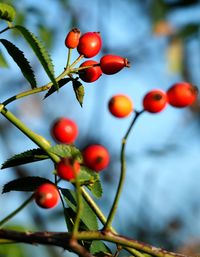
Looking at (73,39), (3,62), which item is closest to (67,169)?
(73,39)

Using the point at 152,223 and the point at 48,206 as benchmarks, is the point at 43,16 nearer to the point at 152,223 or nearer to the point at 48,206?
the point at 48,206

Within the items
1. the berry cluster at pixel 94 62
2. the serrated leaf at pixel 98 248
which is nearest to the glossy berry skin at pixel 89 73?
the berry cluster at pixel 94 62

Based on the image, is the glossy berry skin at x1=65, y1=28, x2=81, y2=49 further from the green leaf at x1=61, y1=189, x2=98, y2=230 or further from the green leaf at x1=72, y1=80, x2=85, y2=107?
the green leaf at x1=61, y1=189, x2=98, y2=230

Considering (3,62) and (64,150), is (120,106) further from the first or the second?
(3,62)

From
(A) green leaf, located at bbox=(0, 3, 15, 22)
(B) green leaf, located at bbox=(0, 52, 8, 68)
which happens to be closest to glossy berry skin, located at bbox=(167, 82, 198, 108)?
(A) green leaf, located at bbox=(0, 3, 15, 22)

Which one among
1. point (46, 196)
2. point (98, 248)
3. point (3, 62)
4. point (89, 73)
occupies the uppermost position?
point (3, 62)

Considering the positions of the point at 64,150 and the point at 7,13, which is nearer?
the point at 64,150
